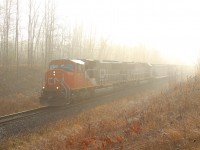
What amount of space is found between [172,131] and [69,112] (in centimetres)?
1037

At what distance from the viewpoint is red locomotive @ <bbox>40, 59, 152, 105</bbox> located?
1975cm

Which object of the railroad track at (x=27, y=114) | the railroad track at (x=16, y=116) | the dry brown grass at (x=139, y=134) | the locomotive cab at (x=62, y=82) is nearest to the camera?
the dry brown grass at (x=139, y=134)

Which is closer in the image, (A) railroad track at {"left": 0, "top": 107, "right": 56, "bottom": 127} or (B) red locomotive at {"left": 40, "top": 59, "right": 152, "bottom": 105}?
(A) railroad track at {"left": 0, "top": 107, "right": 56, "bottom": 127}

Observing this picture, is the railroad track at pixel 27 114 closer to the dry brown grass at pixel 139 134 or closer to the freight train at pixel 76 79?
the freight train at pixel 76 79

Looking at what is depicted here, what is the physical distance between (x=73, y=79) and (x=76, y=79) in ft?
1.32

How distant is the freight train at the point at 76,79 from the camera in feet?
64.8

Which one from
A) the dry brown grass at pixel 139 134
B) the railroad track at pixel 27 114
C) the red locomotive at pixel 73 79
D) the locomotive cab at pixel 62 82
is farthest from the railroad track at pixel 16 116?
the dry brown grass at pixel 139 134

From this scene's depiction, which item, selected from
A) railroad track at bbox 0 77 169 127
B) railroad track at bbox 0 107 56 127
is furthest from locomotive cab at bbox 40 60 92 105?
railroad track at bbox 0 107 56 127

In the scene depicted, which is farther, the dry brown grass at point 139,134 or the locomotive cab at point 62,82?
the locomotive cab at point 62,82

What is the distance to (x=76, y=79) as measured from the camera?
2078cm

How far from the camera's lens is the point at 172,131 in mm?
7398

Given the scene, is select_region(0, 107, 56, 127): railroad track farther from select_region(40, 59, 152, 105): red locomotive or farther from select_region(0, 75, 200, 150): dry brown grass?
select_region(0, 75, 200, 150): dry brown grass

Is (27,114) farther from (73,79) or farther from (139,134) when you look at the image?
(139,134)

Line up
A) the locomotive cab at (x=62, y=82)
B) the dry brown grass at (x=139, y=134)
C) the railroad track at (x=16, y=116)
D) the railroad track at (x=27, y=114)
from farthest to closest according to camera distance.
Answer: the locomotive cab at (x=62, y=82), the railroad track at (x=27, y=114), the railroad track at (x=16, y=116), the dry brown grass at (x=139, y=134)
